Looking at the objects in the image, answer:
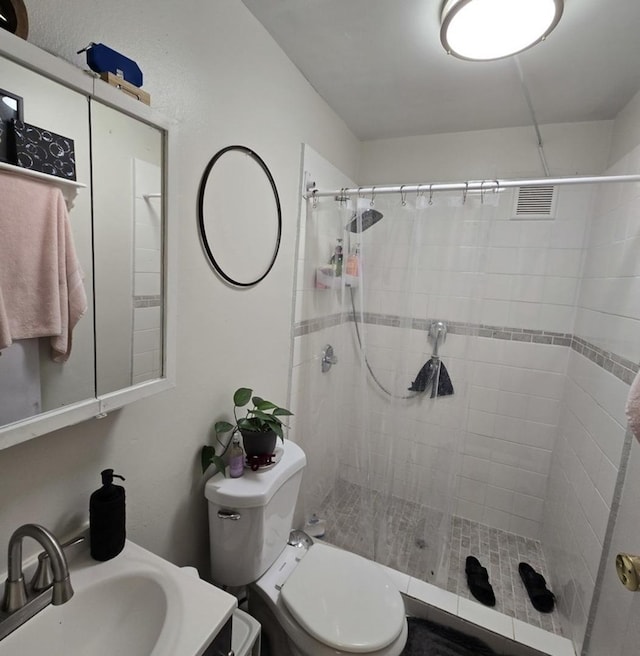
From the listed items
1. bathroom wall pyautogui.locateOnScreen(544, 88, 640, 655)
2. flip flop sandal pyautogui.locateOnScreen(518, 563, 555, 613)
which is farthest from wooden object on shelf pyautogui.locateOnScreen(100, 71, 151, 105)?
flip flop sandal pyautogui.locateOnScreen(518, 563, 555, 613)

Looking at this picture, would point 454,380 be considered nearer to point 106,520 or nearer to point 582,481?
point 582,481

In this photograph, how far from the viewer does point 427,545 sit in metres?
1.82

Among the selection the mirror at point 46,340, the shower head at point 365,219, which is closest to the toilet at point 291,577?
the mirror at point 46,340

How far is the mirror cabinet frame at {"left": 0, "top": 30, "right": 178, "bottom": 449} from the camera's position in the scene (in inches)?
24.2

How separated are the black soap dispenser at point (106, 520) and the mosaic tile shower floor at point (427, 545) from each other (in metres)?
1.37

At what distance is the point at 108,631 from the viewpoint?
2.53 feet

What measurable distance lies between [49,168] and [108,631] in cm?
101

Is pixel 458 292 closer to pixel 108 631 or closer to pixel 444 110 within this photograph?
pixel 444 110

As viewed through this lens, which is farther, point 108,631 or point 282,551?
point 282,551

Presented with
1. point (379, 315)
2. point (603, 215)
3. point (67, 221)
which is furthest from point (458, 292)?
point (67, 221)

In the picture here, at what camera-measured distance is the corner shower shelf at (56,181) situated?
61cm

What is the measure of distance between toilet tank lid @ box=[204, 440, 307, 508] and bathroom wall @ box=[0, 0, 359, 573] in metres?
0.11

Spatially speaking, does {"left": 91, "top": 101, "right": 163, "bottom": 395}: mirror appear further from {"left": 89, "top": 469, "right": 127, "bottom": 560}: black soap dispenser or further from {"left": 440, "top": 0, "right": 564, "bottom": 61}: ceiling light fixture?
{"left": 440, "top": 0, "right": 564, "bottom": 61}: ceiling light fixture

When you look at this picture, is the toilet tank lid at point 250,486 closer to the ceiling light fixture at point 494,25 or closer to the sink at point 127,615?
→ the sink at point 127,615
